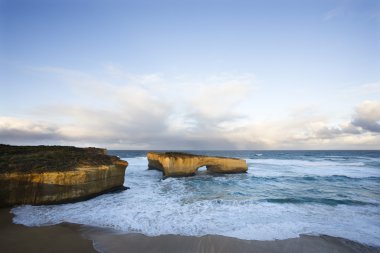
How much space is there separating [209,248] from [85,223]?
5003 mm

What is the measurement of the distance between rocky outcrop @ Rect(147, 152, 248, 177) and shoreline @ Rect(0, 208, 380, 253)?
14.3 metres

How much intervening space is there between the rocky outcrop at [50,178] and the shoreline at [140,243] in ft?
9.24

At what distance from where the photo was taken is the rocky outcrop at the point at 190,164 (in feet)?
71.7

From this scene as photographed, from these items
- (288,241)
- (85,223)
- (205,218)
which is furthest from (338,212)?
(85,223)

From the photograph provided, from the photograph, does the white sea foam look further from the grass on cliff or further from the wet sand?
the wet sand

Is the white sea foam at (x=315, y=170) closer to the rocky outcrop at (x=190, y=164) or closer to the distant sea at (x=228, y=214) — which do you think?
the rocky outcrop at (x=190, y=164)

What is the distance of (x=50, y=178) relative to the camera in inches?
409

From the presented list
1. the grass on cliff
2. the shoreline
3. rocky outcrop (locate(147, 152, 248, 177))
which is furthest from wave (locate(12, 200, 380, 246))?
rocky outcrop (locate(147, 152, 248, 177))

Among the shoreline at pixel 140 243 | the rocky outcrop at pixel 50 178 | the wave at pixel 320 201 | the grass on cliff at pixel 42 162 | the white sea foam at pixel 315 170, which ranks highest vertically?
the grass on cliff at pixel 42 162

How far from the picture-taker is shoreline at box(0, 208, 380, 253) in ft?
20.8

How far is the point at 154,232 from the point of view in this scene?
24.7ft

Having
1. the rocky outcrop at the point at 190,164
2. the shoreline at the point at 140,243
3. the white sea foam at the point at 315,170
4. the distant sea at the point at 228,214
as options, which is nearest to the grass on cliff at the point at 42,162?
the distant sea at the point at 228,214

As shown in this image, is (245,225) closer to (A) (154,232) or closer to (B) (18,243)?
(A) (154,232)

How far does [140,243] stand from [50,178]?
21.4 feet
